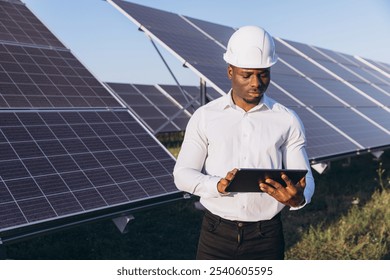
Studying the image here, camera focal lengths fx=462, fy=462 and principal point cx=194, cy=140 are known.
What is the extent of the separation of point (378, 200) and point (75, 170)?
7196 mm

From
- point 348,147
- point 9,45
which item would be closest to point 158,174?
point 9,45

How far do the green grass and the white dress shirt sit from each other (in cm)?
309

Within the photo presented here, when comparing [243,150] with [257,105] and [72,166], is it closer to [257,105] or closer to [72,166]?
[257,105]

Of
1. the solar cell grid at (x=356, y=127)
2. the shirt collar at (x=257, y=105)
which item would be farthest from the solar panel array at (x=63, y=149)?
the solar cell grid at (x=356, y=127)

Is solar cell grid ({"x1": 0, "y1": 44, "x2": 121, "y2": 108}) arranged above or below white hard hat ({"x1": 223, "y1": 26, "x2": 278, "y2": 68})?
below

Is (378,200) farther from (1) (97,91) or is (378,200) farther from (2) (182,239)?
(1) (97,91)

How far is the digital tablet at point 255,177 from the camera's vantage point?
2895 mm

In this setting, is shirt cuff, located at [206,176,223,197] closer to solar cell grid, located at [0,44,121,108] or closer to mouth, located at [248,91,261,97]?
mouth, located at [248,91,261,97]

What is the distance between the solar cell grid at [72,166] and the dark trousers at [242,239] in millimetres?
2150

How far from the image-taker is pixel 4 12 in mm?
9844

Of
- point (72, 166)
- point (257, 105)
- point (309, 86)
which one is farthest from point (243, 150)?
point (309, 86)

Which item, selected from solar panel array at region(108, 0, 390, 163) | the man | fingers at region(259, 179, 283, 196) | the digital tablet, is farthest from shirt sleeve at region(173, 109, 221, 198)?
solar panel array at region(108, 0, 390, 163)

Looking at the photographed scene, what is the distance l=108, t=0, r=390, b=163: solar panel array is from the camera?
10.2m

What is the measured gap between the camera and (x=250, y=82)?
320 cm
